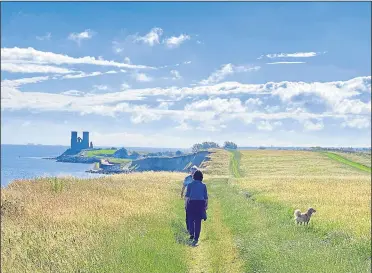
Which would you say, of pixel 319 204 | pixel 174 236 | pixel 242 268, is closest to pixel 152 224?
pixel 174 236

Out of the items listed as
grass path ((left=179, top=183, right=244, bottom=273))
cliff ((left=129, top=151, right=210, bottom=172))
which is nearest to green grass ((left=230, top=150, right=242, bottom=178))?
cliff ((left=129, top=151, right=210, bottom=172))

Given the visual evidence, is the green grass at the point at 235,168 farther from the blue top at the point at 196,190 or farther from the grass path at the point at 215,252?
the blue top at the point at 196,190

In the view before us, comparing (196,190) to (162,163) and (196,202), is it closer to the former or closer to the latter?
(196,202)

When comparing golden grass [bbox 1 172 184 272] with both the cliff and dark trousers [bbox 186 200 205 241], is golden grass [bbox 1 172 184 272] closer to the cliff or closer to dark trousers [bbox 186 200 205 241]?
dark trousers [bbox 186 200 205 241]

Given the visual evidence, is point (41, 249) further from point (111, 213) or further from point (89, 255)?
point (111, 213)

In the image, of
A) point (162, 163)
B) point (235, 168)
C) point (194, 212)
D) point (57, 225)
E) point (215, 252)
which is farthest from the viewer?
point (162, 163)

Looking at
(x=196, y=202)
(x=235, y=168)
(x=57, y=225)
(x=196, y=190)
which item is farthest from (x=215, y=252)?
(x=235, y=168)

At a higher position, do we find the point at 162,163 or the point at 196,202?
the point at 196,202

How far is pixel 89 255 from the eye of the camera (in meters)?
11.0

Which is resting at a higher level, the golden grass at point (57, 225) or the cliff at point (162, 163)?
the golden grass at point (57, 225)

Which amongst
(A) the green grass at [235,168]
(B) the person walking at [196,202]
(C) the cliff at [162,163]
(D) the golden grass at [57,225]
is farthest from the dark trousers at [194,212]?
(C) the cliff at [162,163]

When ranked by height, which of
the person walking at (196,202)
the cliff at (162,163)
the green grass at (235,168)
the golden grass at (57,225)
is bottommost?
the cliff at (162,163)

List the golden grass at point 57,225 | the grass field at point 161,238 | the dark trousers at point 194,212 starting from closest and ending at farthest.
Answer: the golden grass at point 57,225
the grass field at point 161,238
the dark trousers at point 194,212

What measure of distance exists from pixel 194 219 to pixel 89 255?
5034 mm
